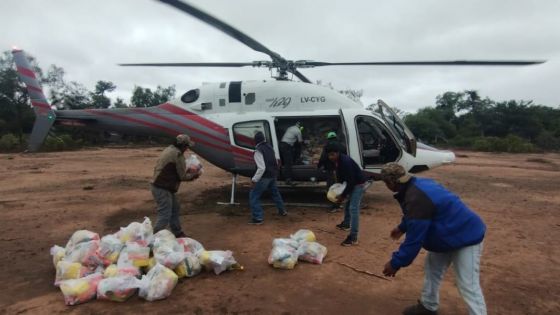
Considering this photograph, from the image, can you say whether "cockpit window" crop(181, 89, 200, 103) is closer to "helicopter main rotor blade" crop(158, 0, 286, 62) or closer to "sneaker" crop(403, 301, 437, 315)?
"helicopter main rotor blade" crop(158, 0, 286, 62)

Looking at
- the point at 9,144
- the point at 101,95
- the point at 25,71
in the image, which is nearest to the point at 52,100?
the point at 101,95

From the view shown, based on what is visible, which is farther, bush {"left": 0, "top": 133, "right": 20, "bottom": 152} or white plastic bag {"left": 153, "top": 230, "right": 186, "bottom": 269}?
bush {"left": 0, "top": 133, "right": 20, "bottom": 152}

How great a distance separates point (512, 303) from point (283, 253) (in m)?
2.69

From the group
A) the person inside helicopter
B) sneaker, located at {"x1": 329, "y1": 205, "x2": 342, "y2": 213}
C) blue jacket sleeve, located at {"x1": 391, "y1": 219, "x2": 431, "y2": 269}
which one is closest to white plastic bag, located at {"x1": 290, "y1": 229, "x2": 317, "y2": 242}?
blue jacket sleeve, located at {"x1": 391, "y1": 219, "x2": 431, "y2": 269}

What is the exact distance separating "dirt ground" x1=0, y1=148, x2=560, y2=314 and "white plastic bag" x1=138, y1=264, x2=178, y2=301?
8 cm

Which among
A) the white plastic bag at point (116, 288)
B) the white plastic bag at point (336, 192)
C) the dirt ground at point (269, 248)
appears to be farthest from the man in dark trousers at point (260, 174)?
the white plastic bag at point (116, 288)

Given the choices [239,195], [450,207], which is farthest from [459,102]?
[450,207]

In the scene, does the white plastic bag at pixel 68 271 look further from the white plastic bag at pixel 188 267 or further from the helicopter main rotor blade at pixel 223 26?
the helicopter main rotor blade at pixel 223 26

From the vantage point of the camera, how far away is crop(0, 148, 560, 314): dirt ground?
4094 mm

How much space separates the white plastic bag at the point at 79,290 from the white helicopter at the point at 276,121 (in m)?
4.79

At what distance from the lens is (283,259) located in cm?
502

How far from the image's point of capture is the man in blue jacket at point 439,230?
3.22 meters

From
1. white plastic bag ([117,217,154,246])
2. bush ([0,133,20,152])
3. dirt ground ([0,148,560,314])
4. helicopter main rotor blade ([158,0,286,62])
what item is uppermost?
helicopter main rotor blade ([158,0,286,62])

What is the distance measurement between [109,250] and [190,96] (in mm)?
5258
